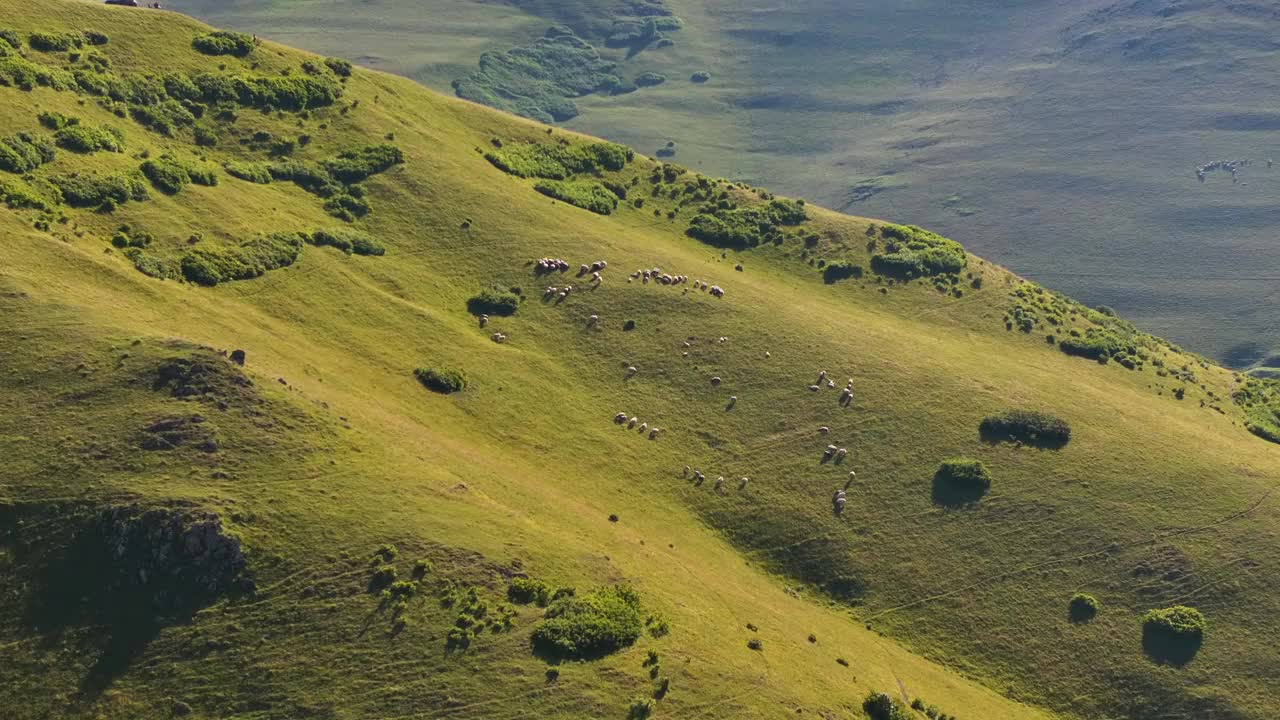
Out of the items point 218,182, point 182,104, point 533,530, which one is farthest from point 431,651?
point 182,104

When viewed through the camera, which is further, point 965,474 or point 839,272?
point 839,272

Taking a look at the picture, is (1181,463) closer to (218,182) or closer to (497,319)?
(497,319)

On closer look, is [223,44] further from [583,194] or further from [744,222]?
[744,222]

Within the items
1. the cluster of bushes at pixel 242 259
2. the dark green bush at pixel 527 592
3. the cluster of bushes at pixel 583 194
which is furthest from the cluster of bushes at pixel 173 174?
the dark green bush at pixel 527 592

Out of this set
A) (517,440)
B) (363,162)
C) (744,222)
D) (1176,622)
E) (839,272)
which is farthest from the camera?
(744,222)

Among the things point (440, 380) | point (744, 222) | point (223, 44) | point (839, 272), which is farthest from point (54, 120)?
point (839, 272)
